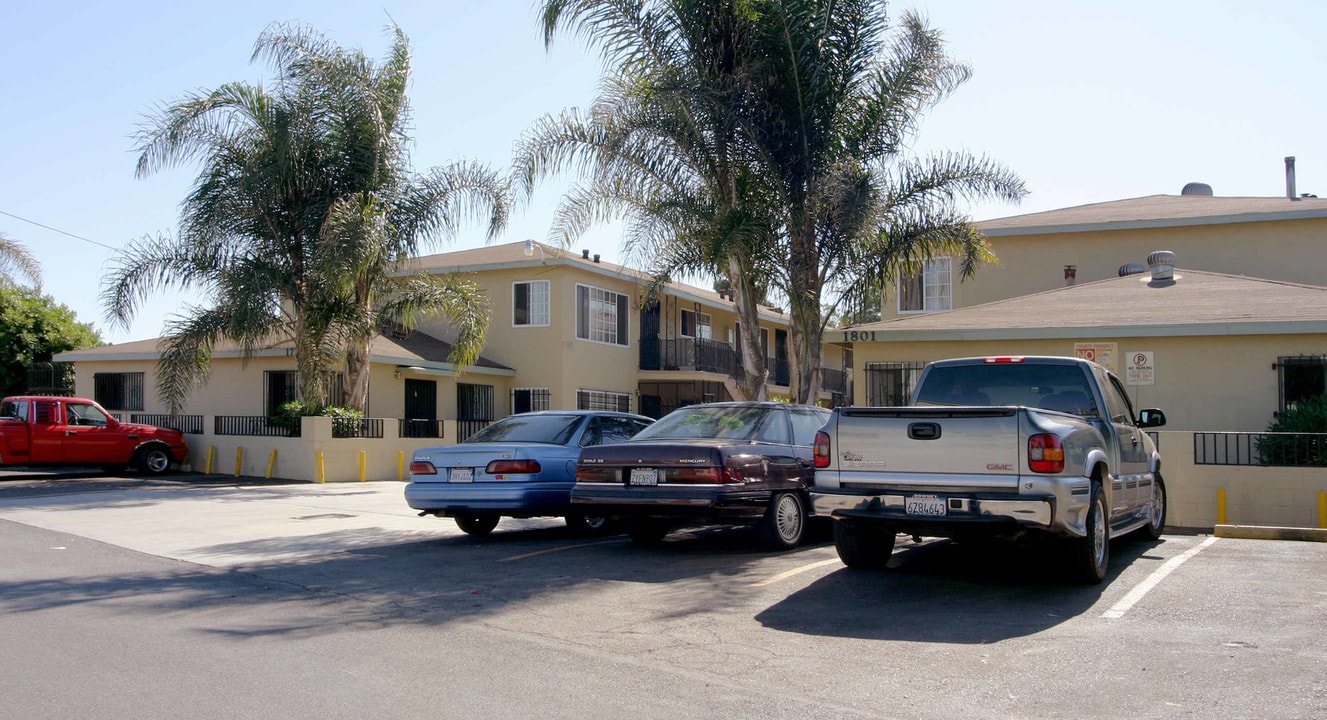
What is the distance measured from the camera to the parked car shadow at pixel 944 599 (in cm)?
728

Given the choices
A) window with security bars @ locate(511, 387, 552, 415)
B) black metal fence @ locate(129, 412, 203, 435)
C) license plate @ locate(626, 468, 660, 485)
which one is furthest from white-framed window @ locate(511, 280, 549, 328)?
license plate @ locate(626, 468, 660, 485)

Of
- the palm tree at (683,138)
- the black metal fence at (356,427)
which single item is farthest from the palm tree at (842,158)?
the black metal fence at (356,427)

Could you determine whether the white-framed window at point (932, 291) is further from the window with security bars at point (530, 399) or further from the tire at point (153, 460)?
the tire at point (153, 460)

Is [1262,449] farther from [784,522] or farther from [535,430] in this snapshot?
[535,430]

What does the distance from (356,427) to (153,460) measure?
15.1 feet

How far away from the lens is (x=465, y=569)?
10.2 m

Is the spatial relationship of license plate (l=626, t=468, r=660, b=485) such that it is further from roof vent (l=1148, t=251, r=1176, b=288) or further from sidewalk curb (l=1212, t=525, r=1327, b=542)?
roof vent (l=1148, t=251, r=1176, b=288)

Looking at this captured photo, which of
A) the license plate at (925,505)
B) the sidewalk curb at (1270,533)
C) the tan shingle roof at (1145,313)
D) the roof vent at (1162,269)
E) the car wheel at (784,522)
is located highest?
the roof vent at (1162,269)

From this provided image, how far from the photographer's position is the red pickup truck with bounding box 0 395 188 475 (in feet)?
71.5

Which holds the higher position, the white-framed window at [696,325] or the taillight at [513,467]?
the white-framed window at [696,325]

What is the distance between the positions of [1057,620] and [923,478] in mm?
1469

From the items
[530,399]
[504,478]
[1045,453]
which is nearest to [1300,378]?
[1045,453]

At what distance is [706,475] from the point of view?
1024 cm

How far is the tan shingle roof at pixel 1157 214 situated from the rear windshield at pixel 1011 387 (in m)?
15.5
